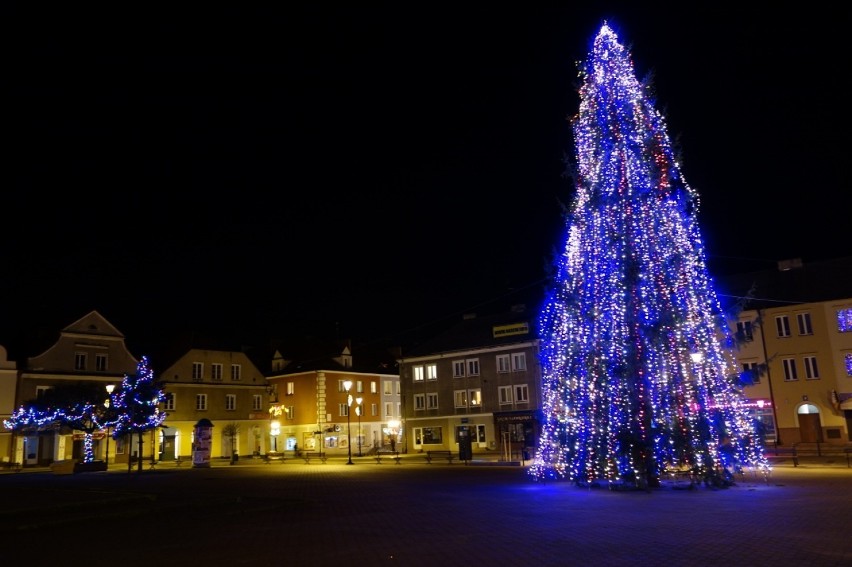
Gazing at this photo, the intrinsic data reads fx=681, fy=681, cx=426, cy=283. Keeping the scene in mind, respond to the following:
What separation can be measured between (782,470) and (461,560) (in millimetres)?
18777

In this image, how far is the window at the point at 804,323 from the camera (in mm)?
42541

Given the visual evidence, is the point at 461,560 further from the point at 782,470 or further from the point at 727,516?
the point at 782,470

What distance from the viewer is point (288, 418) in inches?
2633

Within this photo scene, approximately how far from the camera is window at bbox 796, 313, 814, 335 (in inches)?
1675

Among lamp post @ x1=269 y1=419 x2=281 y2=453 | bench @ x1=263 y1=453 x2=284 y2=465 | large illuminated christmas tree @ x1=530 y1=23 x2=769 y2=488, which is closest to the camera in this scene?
large illuminated christmas tree @ x1=530 y1=23 x2=769 y2=488

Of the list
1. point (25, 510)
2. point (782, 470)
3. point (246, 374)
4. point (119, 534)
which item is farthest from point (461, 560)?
point (246, 374)

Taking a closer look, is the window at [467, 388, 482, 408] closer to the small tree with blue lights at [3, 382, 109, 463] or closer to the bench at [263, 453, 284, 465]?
the bench at [263, 453, 284, 465]

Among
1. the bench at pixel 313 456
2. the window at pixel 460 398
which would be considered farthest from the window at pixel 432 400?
the bench at pixel 313 456

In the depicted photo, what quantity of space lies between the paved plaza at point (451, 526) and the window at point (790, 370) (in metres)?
24.1

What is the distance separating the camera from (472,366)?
5522 cm

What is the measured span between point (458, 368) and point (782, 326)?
24.1 meters

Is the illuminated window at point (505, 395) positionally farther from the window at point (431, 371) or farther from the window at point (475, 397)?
the window at point (431, 371)

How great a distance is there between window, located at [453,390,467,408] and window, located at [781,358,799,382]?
2324 cm

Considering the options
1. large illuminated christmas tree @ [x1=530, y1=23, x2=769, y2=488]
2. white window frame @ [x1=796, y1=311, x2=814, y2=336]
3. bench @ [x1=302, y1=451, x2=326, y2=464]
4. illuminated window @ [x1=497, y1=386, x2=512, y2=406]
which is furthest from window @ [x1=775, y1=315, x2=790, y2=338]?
bench @ [x1=302, y1=451, x2=326, y2=464]
